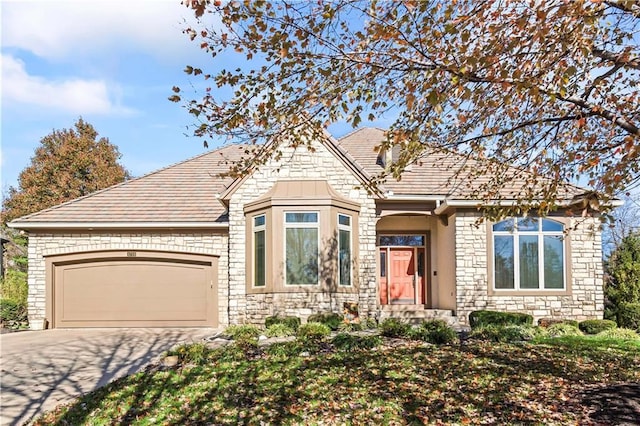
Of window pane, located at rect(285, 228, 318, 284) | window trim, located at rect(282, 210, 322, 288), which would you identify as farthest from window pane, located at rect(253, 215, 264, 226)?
window pane, located at rect(285, 228, 318, 284)

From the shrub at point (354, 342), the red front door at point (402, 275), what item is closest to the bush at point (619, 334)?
the shrub at point (354, 342)

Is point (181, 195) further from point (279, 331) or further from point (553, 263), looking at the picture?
point (553, 263)

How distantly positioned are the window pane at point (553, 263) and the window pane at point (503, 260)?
0.87m

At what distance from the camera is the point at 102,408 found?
6266 millimetres

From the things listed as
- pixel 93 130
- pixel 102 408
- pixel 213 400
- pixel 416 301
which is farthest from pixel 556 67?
pixel 93 130

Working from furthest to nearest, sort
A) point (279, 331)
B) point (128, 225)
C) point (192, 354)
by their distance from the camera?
point (128, 225), point (279, 331), point (192, 354)

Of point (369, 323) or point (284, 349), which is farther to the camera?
point (369, 323)

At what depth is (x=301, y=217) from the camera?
42.4 feet

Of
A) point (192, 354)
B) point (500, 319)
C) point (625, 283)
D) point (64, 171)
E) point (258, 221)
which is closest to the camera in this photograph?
point (192, 354)

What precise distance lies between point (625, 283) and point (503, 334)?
574 cm

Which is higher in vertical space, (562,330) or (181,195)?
(181,195)

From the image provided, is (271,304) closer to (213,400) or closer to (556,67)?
(213,400)

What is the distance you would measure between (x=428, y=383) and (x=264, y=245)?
6859 millimetres

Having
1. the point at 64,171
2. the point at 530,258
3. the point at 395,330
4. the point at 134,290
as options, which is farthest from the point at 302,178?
the point at 64,171
